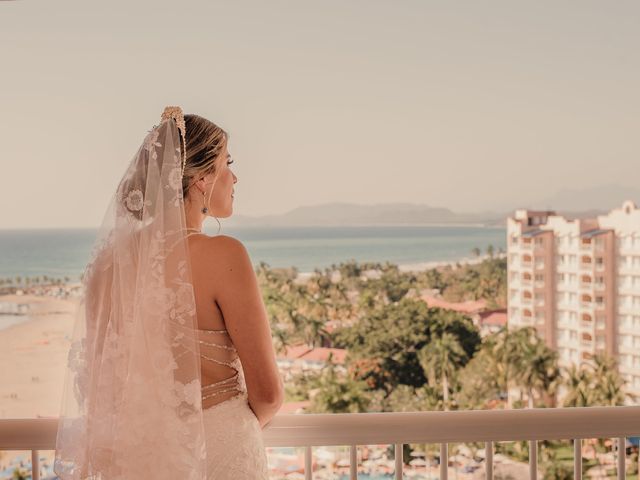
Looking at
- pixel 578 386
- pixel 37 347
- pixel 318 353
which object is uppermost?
pixel 37 347

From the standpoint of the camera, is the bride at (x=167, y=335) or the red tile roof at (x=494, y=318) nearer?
the bride at (x=167, y=335)

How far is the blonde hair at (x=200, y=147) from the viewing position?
1.45 meters

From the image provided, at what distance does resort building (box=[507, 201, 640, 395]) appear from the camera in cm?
1096

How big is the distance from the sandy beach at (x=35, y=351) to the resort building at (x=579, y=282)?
653 centimetres

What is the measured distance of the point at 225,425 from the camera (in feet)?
4.83

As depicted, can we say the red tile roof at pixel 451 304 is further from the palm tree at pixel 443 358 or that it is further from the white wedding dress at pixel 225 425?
the white wedding dress at pixel 225 425

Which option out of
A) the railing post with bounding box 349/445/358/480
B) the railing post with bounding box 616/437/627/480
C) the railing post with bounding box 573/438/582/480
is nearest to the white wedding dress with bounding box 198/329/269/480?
the railing post with bounding box 349/445/358/480

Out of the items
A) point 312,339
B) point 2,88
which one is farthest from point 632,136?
point 2,88

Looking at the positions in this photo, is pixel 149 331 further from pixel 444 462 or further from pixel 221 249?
pixel 444 462

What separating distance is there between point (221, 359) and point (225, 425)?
133 millimetres

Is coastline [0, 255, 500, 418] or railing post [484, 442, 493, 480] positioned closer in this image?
railing post [484, 442, 493, 480]

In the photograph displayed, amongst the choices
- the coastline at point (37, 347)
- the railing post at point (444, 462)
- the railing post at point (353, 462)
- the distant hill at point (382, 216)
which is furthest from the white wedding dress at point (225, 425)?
the distant hill at point (382, 216)

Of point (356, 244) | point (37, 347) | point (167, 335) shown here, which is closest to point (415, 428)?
point (167, 335)

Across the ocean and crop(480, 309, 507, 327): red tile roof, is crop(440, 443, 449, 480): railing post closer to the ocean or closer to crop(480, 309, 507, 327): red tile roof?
the ocean
